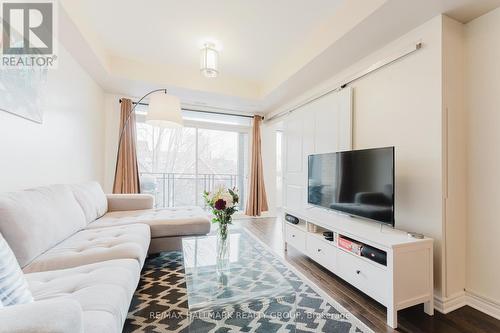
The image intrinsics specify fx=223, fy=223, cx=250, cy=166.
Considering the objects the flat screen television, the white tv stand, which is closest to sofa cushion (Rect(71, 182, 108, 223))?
the white tv stand

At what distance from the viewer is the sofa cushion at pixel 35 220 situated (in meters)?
1.25

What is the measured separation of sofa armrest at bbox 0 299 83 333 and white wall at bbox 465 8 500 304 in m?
2.43

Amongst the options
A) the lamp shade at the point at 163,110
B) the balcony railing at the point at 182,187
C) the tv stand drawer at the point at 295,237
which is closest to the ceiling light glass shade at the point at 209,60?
the lamp shade at the point at 163,110

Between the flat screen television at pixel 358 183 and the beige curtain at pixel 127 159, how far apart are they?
2.88 metres

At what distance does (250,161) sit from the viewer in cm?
475

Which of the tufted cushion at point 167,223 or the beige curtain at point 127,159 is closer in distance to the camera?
the tufted cushion at point 167,223

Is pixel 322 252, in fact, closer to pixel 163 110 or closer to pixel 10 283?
pixel 10 283

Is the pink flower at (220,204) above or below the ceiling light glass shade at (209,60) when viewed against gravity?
below

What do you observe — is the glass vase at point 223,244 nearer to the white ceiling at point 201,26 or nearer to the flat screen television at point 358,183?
the flat screen television at point 358,183

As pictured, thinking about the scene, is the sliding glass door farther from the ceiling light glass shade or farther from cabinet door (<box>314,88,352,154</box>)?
cabinet door (<box>314,88,352,154</box>)

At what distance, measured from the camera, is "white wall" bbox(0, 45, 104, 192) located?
1.73m

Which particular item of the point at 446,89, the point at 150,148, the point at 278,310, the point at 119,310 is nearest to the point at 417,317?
the point at 278,310

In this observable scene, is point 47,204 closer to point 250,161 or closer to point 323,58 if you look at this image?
point 323,58

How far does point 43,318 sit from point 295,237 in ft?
7.54
